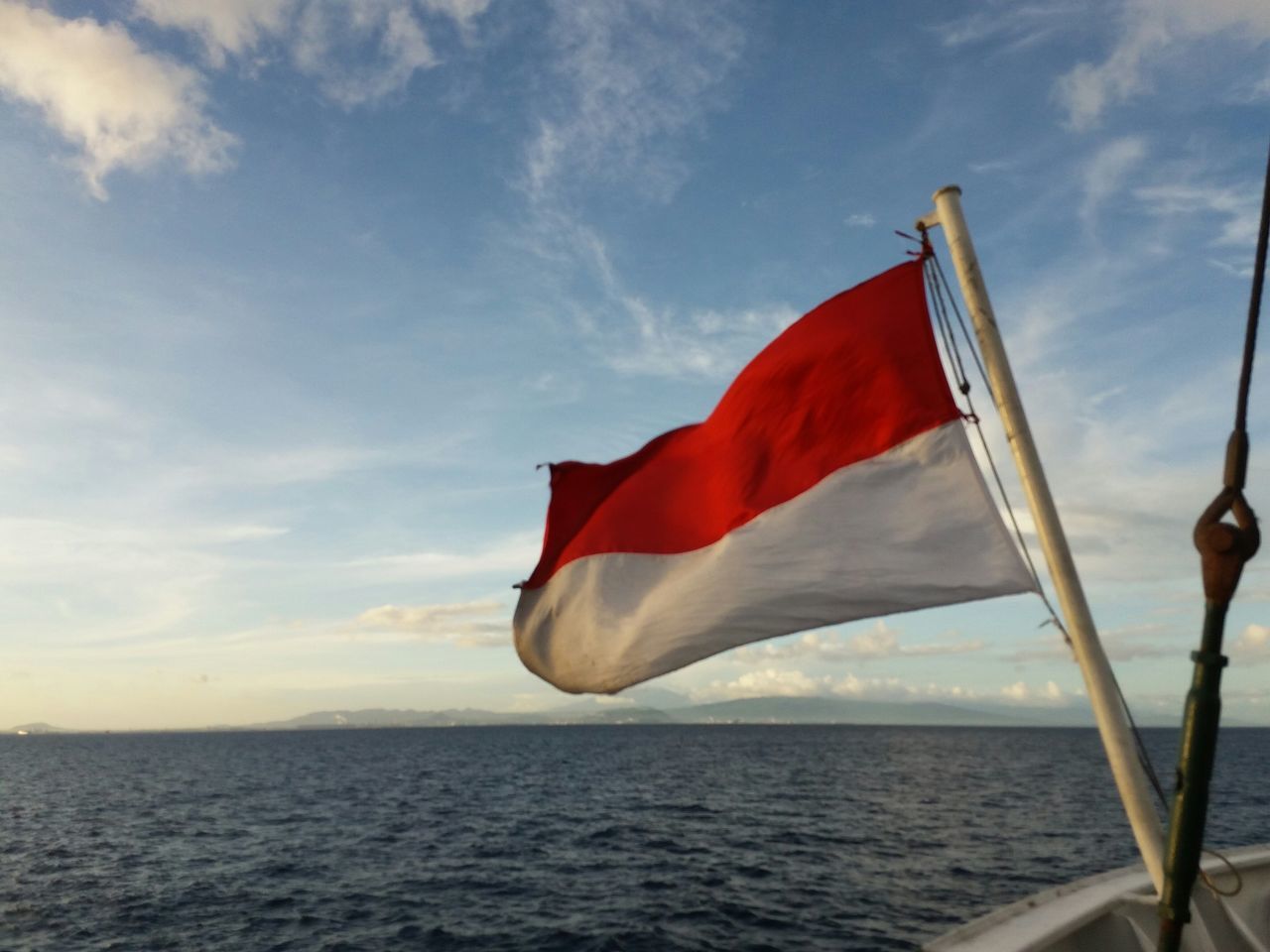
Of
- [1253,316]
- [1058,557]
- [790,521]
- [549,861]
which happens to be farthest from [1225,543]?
[549,861]

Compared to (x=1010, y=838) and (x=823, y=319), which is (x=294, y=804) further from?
(x=823, y=319)

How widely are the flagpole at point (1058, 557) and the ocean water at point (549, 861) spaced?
20.5 m

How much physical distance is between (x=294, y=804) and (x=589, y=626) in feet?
208

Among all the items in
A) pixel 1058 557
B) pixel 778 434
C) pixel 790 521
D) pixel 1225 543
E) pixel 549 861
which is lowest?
pixel 549 861

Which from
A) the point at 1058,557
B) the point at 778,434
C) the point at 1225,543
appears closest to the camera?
the point at 1225,543

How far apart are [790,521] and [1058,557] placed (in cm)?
191

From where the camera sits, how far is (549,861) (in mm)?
34688

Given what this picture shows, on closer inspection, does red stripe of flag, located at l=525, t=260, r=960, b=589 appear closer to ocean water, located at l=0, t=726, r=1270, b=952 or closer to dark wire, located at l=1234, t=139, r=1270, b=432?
dark wire, located at l=1234, t=139, r=1270, b=432

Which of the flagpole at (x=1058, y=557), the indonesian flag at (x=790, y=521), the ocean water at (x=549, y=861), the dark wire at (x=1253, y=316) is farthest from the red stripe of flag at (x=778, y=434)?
the ocean water at (x=549, y=861)

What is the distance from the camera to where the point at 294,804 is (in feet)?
200

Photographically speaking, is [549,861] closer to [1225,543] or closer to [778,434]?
[778,434]

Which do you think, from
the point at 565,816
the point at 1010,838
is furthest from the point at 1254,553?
the point at 565,816

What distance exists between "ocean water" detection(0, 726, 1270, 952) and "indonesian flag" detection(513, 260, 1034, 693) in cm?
1871

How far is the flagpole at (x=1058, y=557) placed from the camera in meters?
4.20
